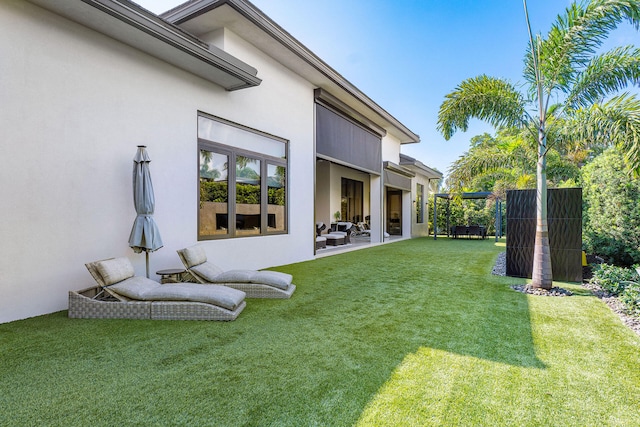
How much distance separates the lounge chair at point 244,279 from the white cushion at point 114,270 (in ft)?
3.10

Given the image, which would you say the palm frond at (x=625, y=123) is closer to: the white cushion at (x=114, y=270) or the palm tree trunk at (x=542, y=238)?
the palm tree trunk at (x=542, y=238)

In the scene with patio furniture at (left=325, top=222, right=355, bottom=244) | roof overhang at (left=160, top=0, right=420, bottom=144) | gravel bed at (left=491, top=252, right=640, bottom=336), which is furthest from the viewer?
patio furniture at (left=325, top=222, right=355, bottom=244)

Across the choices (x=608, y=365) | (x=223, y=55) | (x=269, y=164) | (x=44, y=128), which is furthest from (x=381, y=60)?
(x=608, y=365)

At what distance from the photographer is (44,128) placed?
4.60 meters

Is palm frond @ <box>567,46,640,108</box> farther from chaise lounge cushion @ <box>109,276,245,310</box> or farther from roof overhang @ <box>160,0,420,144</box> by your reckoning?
chaise lounge cushion @ <box>109,276,245,310</box>

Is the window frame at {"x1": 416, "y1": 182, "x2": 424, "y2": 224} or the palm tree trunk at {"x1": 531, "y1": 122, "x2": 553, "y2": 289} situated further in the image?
the window frame at {"x1": 416, "y1": 182, "x2": 424, "y2": 224}

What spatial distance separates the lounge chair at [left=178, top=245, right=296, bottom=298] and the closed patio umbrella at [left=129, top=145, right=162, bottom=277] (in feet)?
1.95

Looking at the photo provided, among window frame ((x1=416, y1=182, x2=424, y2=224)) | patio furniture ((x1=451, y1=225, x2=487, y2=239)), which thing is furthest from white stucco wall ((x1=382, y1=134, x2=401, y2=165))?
patio furniture ((x1=451, y1=225, x2=487, y2=239))

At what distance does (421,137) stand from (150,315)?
1714cm

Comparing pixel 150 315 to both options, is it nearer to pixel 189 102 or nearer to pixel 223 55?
pixel 189 102

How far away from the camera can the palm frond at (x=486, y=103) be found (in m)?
6.64

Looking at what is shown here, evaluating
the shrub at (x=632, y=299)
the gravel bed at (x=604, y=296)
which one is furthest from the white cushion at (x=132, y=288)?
the shrub at (x=632, y=299)

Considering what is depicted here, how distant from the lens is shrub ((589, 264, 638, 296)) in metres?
5.79

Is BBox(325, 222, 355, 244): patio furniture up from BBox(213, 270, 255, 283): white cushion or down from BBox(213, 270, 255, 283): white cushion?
up
